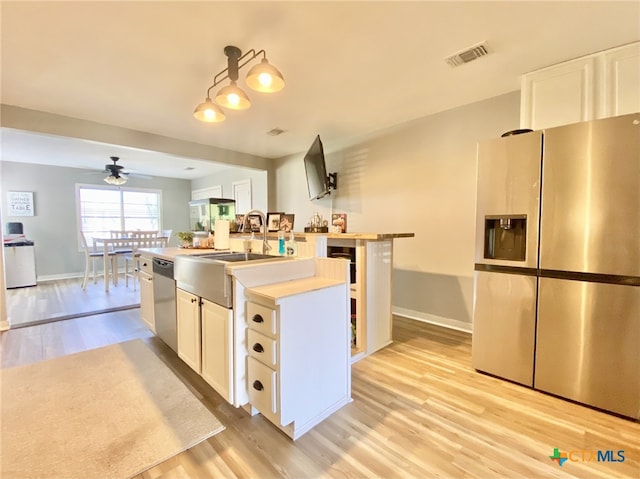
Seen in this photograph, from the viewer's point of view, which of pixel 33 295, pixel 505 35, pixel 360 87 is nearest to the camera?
pixel 505 35

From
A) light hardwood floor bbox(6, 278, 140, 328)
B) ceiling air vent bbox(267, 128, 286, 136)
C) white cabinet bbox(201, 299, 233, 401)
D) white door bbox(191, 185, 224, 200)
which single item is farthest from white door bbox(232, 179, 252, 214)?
white cabinet bbox(201, 299, 233, 401)

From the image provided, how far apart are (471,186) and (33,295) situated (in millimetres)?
6626

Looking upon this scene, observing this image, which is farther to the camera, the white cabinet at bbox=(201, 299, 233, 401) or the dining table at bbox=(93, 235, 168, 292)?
the dining table at bbox=(93, 235, 168, 292)

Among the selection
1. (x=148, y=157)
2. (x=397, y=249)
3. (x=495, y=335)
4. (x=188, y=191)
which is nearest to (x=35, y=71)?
(x=148, y=157)

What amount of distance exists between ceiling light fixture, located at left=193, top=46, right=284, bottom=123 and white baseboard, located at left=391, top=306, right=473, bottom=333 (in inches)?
91.7

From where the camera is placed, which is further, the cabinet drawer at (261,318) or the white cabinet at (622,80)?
the white cabinet at (622,80)

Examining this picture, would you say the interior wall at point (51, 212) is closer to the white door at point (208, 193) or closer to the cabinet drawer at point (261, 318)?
the white door at point (208, 193)

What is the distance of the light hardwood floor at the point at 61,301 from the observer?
3628 millimetres

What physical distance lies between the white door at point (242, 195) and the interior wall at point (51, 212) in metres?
3.12

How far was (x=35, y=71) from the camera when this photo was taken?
227cm

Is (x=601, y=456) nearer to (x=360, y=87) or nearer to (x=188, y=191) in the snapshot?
(x=360, y=87)

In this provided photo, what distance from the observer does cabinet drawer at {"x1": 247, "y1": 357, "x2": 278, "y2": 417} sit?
151 cm

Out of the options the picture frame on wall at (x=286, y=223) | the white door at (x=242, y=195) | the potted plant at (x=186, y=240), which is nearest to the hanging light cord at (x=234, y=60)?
the picture frame on wall at (x=286, y=223)

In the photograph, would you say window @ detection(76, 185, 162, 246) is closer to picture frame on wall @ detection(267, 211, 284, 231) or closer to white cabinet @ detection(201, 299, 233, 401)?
picture frame on wall @ detection(267, 211, 284, 231)
